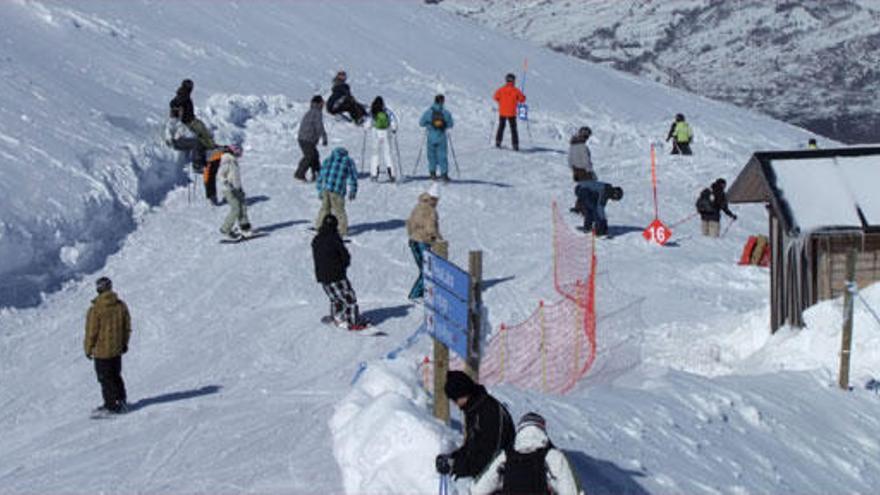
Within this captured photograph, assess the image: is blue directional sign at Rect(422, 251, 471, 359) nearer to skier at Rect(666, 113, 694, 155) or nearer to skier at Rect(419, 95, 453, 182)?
skier at Rect(419, 95, 453, 182)

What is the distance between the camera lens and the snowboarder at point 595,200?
Result: 74.5ft

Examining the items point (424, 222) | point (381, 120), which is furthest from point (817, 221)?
point (381, 120)

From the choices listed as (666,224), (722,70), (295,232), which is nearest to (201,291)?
(295,232)

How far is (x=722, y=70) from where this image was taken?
4528 inches

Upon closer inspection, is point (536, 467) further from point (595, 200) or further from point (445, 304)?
point (595, 200)

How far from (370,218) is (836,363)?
8835mm

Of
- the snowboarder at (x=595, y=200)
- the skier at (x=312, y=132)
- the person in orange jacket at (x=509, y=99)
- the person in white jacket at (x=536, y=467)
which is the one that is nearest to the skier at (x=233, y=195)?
the skier at (x=312, y=132)

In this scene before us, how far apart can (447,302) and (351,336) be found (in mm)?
6653

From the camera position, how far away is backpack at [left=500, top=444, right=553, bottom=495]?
8.29 meters

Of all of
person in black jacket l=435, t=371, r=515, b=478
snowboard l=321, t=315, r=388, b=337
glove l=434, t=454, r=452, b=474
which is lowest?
snowboard l=321, t=315, r=388, b=337

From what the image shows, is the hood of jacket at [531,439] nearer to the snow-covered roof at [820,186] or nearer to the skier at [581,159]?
the snow-covered roof at [820,186]

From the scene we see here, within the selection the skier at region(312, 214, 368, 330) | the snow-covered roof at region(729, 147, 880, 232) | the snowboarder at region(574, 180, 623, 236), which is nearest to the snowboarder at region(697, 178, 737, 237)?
the snowboarder at region(574, 180, 623, 236)

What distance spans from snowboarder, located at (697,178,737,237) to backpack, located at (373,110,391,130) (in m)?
5.34

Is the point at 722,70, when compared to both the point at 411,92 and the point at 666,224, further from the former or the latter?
the point at 666,224
